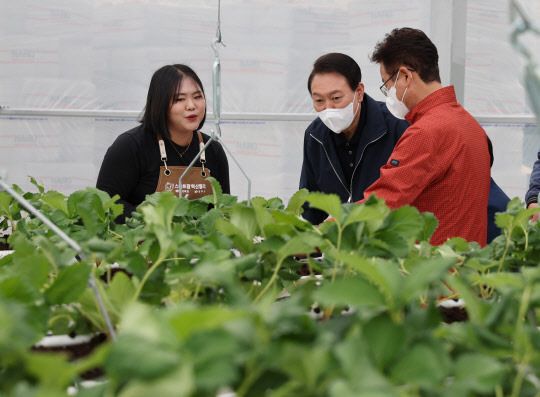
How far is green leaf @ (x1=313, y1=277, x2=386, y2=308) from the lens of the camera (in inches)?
14.8

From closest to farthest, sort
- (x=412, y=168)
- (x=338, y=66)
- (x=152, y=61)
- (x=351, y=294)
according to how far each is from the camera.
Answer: (x=351, y=294), (x=412, y=168), (x=338, y=66), (x=152, y=61)

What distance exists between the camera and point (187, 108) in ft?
6.66

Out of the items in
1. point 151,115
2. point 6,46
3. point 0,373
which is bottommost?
point 0,373

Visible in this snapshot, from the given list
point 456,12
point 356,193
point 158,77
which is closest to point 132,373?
point 356,193

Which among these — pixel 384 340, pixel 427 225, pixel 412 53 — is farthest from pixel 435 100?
pixel 384 340

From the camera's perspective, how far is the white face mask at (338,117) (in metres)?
1.88

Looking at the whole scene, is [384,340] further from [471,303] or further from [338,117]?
[338,117]

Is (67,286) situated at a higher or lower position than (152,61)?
lower

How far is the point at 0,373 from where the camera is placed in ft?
1.15

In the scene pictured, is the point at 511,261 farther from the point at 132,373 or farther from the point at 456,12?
the point at 456,12

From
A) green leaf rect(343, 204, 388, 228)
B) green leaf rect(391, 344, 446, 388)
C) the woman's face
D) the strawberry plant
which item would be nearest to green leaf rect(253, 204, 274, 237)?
the strawberry plant

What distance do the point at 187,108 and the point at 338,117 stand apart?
1.82 ft

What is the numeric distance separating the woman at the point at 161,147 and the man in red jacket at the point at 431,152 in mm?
725

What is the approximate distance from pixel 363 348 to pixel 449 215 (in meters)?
1.29
